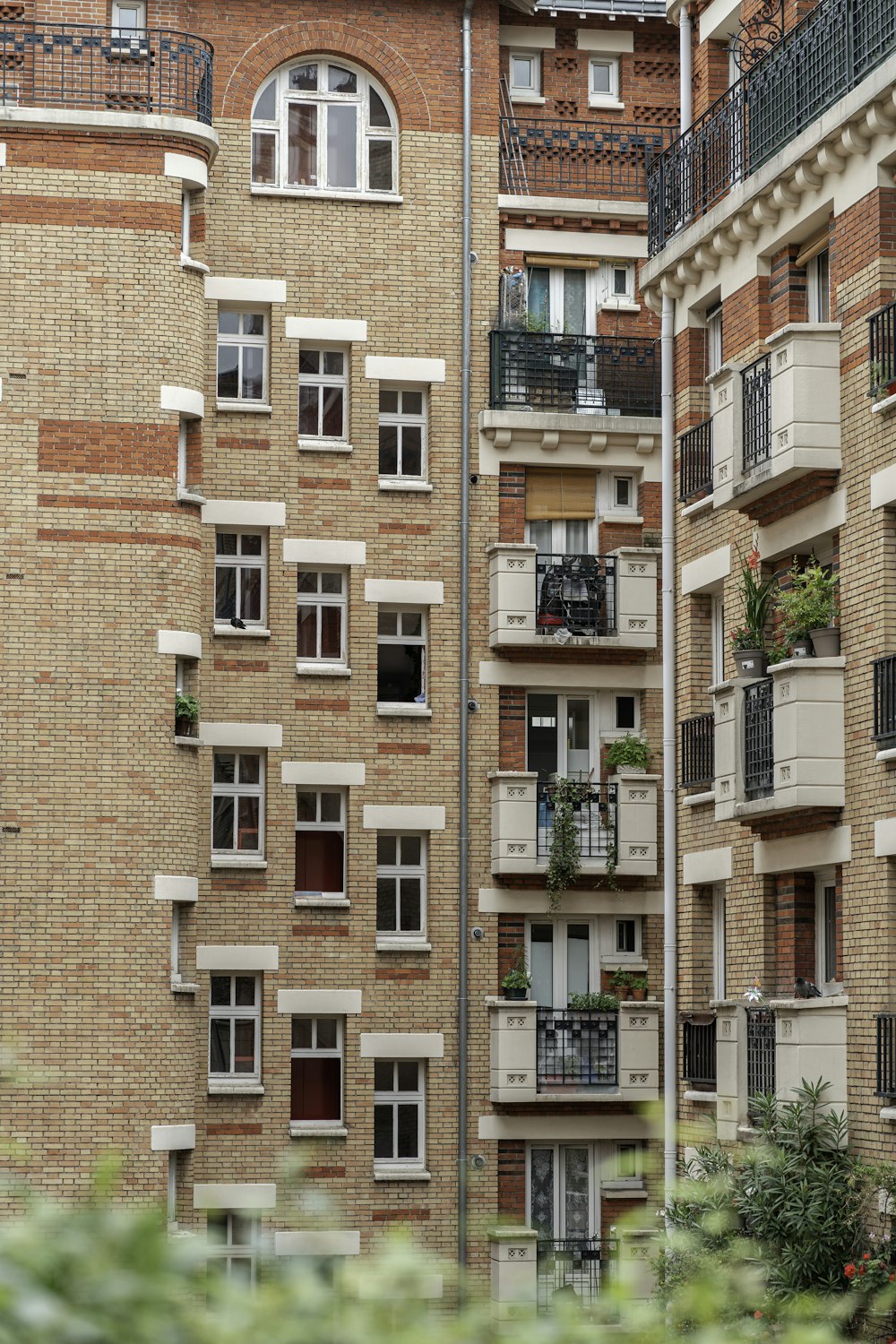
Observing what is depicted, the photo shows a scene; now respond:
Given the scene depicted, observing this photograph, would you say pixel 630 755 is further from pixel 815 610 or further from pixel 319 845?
pixel 815 610

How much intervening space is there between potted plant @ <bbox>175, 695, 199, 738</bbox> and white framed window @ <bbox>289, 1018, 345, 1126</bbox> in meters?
4.37

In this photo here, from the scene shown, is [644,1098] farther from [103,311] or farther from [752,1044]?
[103,311]

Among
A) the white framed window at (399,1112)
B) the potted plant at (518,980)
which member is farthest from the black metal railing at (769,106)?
the white framed window at (399,1112)

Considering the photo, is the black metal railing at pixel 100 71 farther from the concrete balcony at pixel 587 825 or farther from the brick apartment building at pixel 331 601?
the concrete balcony at pixel 587 825

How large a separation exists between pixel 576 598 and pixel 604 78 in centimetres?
837

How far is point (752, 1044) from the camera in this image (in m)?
23.7

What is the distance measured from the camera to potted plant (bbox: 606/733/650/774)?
31469mm

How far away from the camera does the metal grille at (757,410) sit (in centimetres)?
2345

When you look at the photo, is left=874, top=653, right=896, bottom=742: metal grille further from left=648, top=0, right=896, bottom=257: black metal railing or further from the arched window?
the arched window

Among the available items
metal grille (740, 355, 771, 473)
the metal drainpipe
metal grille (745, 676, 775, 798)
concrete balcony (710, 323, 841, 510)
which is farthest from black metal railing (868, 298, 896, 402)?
the metal drainpipe

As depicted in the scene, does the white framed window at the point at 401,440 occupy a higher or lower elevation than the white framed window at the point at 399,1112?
higher

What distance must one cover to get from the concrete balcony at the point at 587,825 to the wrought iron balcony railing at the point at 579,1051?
2077 mm

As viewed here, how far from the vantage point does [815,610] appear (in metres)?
22.5

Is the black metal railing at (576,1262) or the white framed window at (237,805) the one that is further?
the white framed window at (237,805)
